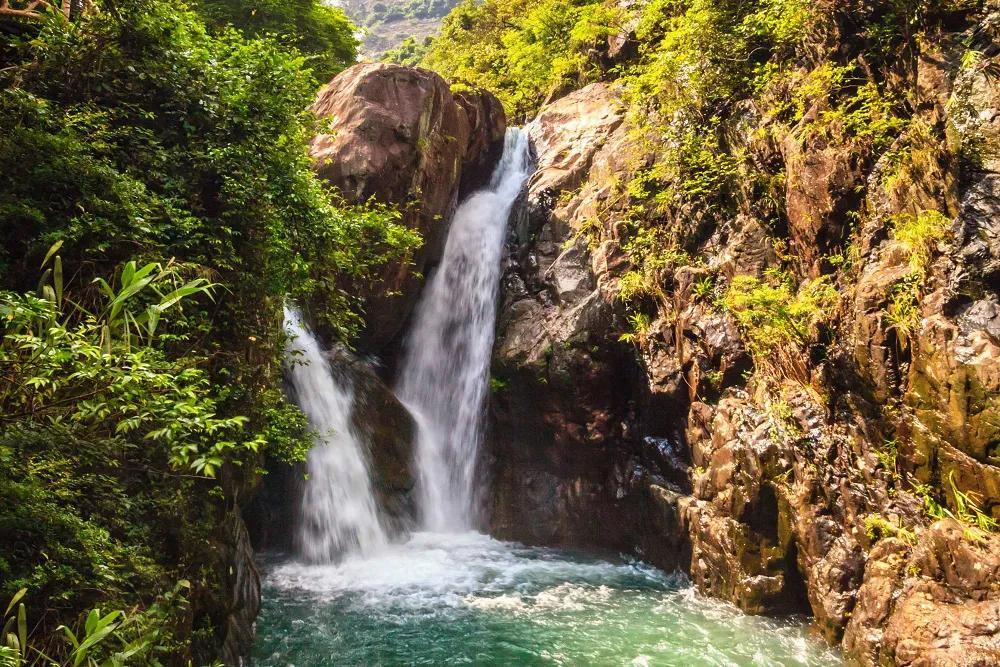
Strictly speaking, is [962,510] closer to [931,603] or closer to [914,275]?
[931,603]

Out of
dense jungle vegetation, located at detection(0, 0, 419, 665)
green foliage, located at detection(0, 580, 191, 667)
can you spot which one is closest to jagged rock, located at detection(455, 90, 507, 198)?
dense jungle vegetation, located at detection(0, 0, 419, 665)

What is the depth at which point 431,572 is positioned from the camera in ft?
31.7

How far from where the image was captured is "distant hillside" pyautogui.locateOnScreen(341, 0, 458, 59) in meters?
69.9

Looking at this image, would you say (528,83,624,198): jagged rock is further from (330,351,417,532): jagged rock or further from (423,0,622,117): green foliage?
(330,351,417,532): jagged rock

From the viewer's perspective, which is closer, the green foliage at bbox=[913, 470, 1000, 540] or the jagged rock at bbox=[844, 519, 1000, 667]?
the jagged rock at bbox=[844, 519, 1000, 667]

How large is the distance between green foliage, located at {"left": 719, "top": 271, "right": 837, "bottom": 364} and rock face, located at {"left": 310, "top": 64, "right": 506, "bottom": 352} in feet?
22.1

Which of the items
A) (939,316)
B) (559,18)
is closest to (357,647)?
(939,316)

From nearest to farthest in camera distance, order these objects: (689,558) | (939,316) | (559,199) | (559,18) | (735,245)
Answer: (939,316) < (689,558) < (735,245) < (559,199) < (559,18)

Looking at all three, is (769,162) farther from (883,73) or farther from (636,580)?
(636,580)

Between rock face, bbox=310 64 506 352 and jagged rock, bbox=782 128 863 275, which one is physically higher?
rock face, bbox=310 64 506 352

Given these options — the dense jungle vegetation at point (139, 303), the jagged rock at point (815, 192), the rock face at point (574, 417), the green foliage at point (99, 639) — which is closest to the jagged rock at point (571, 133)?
the rock face at point (574, 417)

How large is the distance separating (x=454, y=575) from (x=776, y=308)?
6378 mm

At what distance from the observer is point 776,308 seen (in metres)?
8.58

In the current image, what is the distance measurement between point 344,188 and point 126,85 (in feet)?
19.9
